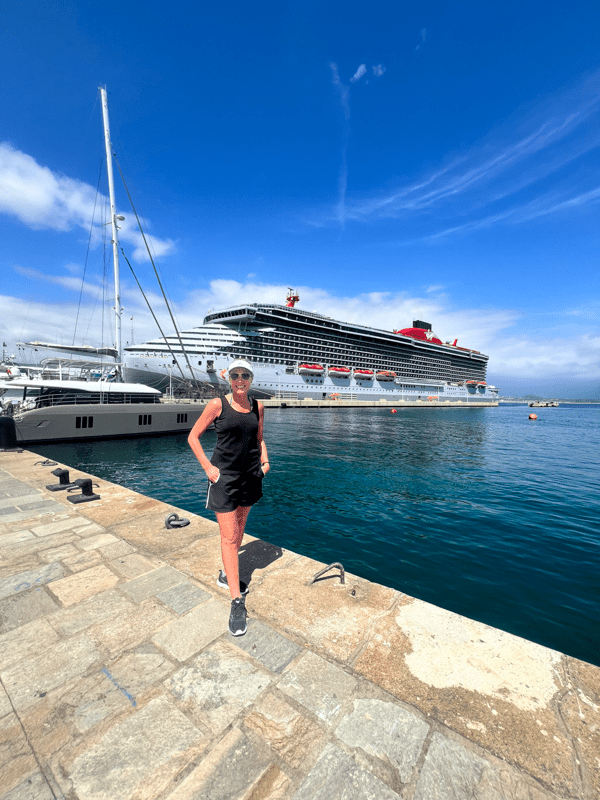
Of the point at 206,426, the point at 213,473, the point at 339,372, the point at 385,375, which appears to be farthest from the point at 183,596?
the point at 385,375

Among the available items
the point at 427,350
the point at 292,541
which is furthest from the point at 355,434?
the point at 427,350

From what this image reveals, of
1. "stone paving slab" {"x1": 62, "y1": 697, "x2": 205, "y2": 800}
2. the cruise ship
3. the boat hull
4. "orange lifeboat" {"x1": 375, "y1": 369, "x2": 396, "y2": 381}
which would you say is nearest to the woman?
"stone paving slab" {"x1": 62, "y1": 697, "x2": 205, "y2": 800}

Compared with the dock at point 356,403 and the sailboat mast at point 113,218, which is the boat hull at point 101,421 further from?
the dock at point 356,403

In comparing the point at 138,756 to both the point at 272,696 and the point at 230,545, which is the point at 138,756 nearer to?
the point at 272,696

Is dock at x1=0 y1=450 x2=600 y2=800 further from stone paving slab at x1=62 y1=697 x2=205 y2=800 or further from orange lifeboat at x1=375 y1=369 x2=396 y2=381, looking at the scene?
orange lifeboat at x1=375 y1=369 x2=396 y2=381

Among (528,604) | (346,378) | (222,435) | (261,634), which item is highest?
(346,378)

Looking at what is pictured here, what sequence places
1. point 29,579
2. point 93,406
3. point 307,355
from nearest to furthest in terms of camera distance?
point 29,579 → point 93,406 → point 307,355

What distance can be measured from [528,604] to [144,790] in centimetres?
493

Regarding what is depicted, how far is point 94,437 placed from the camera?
16953 mm

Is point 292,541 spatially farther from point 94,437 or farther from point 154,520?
point 94,437

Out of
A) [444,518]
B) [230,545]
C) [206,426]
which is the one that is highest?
[206,426]

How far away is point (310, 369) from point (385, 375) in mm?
18726

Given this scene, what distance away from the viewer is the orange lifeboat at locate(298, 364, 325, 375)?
175ft

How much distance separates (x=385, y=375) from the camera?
64.6 m
